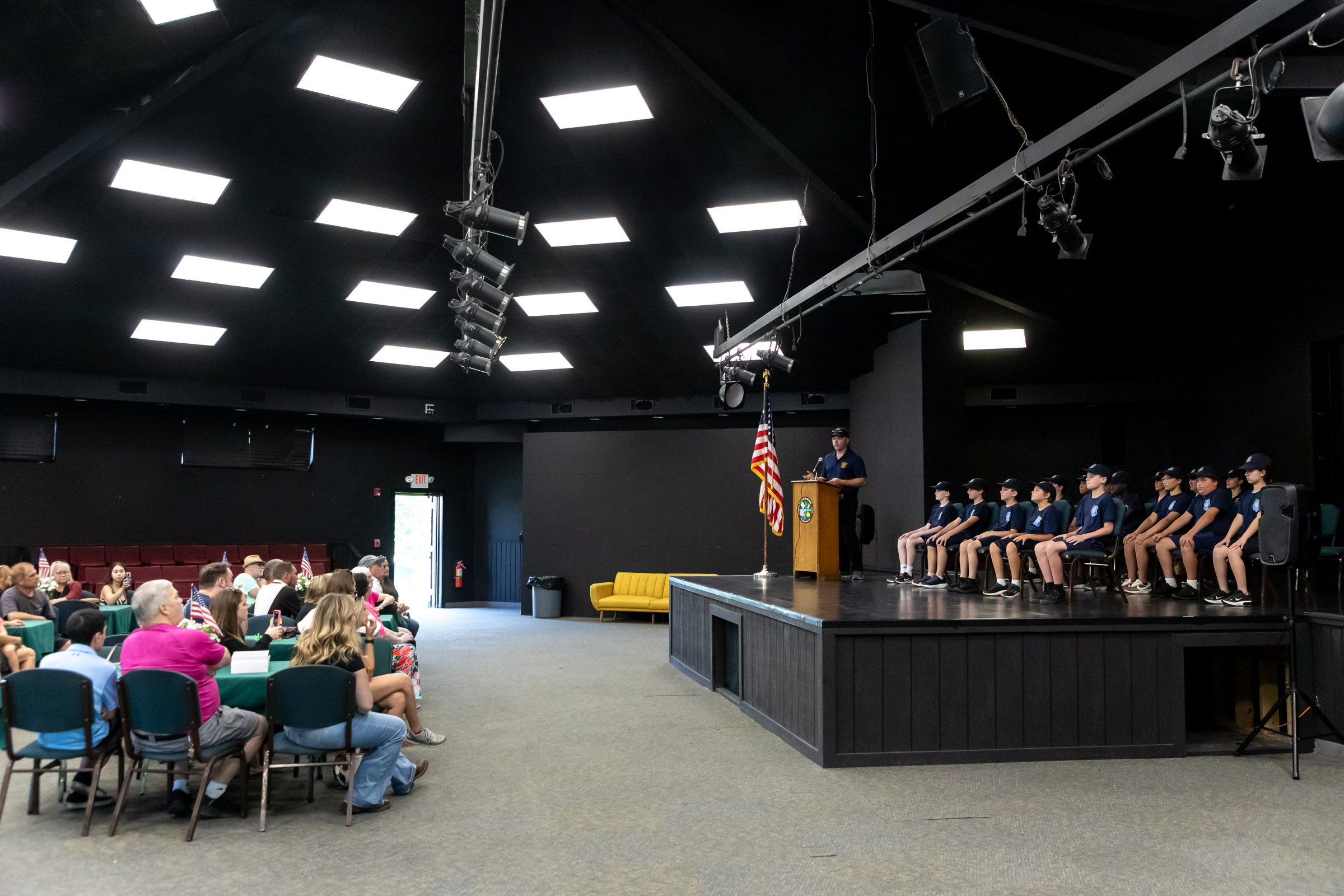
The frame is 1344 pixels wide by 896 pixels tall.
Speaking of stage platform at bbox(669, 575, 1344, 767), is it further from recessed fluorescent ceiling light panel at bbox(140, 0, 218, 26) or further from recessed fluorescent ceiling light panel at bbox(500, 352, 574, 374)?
recessed fluorescent ceiling light panel at bbox(500, 352, 574, 374)

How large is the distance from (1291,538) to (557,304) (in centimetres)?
→ 1004

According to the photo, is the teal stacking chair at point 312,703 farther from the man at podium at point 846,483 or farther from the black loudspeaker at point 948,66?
the black loudspeaker at point 948,66

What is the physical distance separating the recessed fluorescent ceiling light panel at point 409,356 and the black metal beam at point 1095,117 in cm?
852

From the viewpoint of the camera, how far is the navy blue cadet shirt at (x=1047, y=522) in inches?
338

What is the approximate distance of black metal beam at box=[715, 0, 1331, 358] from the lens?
436 centimetres

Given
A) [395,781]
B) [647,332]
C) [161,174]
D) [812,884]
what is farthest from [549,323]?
[812,884]

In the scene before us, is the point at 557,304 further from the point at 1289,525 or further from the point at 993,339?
the point at 1289,525

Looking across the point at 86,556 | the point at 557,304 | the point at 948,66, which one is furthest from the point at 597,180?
the point at 86,556

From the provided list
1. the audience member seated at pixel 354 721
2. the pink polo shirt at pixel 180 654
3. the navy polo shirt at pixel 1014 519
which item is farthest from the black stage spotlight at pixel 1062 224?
the pink polo shirt at pixel 180 654

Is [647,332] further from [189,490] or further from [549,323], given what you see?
[189,490]

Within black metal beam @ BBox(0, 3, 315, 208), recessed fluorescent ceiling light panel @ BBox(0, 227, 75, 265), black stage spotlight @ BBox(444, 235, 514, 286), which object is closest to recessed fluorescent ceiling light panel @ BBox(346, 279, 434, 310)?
recessed fluorescent ceiling light panel @ BBox(0, 227, 75, 265)

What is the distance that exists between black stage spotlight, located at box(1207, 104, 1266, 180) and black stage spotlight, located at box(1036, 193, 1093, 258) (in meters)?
1.16

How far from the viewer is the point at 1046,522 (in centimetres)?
860

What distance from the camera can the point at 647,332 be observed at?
548 inches
